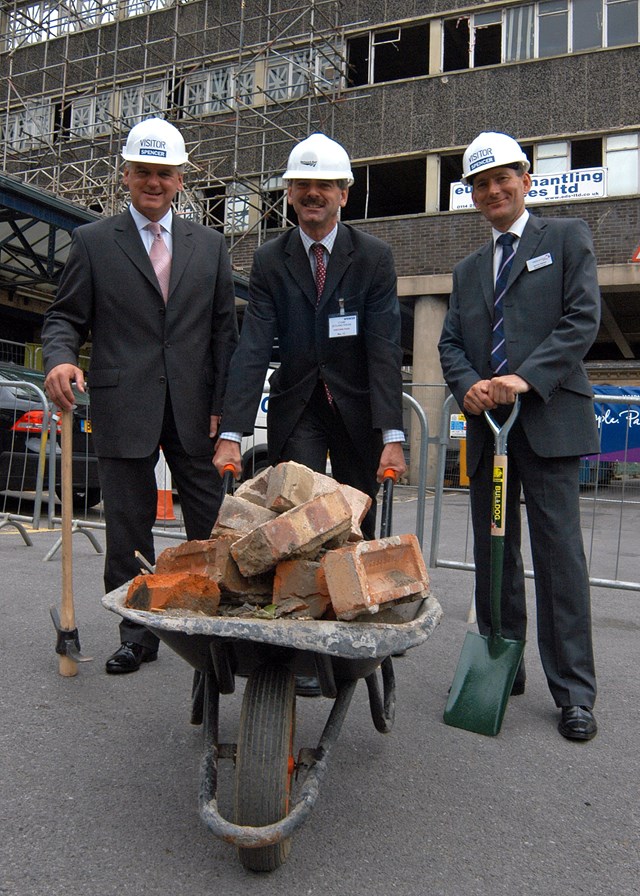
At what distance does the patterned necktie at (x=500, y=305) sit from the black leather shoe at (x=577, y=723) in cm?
140

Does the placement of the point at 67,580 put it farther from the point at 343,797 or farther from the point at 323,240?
the point at 323,240

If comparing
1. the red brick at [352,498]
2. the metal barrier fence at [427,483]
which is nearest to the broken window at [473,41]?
the metal barrier fence at [427,483]

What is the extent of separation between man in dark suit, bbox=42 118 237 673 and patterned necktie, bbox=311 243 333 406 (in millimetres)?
556

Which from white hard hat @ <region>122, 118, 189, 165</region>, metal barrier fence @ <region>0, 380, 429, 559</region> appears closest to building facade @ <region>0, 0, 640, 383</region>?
metal barrier fence @ <region>0, 380, 429, 559</region>

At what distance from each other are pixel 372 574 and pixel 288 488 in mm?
361

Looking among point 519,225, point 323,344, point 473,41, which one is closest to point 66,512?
point 323,344

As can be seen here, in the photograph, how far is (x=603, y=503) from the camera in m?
6.30

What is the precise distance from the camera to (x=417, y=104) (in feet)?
63.6

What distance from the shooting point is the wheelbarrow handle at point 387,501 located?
288cm

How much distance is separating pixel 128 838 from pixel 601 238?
17472mm

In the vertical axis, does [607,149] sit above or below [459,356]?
above

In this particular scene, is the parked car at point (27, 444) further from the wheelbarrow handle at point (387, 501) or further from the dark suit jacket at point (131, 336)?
the wheelbarrow handle at point (387, 501)

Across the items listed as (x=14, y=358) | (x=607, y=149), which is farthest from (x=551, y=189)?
(x=14, y=358)

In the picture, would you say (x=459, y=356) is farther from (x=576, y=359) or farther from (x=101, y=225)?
(x=101, y=225)
